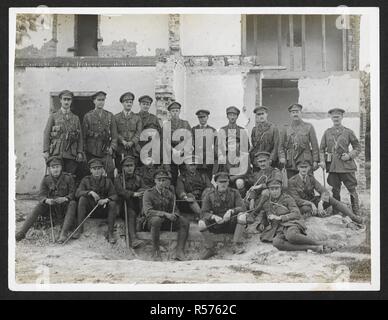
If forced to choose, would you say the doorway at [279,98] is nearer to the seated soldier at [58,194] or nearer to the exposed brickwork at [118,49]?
the exposed brickwork at [118,49]

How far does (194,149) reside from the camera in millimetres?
6223

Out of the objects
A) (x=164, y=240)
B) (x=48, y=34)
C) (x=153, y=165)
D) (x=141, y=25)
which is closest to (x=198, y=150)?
(x=153, y=165)

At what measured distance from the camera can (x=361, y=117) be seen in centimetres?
608

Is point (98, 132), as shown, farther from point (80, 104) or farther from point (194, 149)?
point (194, 149)

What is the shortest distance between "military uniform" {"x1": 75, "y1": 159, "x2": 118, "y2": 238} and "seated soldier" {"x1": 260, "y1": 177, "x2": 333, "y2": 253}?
1.64m

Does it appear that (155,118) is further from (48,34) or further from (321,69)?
(321,69)

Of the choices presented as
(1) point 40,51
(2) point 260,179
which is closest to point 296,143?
(2) point 260,179

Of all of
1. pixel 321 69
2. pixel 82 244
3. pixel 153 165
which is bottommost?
pixel 82 244

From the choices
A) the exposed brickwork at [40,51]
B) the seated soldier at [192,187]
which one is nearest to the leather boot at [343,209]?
the seated soldier at [192,187]

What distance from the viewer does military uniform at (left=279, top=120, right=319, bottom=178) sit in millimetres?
6258

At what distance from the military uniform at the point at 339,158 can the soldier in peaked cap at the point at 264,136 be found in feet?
1.75

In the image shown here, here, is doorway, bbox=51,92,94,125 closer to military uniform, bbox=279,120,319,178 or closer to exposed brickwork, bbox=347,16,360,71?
military uniform, bbox=279,120,319,178

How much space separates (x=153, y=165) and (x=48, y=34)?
1.81 meters

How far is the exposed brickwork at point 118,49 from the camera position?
624 centimetres
